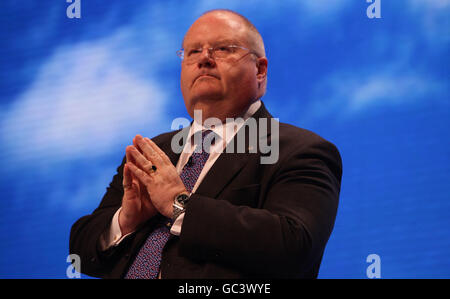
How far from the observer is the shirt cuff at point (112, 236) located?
1.53 metres

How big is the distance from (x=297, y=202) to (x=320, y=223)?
0.09 metres

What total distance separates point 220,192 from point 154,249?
0.87 feet

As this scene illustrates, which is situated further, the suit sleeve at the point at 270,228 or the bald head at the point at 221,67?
the bald head at the point at 221,67

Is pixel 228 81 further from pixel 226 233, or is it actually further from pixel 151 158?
pixel 226 233

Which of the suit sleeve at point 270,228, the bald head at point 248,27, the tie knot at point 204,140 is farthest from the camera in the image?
the bald head at point 248,27

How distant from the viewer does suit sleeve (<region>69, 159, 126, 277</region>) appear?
152cm

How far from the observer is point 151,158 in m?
1.47

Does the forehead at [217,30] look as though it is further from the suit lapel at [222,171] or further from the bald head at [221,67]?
the suit lapel at [222,171]

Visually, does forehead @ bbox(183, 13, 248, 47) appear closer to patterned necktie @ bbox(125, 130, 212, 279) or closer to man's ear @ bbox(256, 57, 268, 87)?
man's ear @ bbox(256, 57, 268, 87)

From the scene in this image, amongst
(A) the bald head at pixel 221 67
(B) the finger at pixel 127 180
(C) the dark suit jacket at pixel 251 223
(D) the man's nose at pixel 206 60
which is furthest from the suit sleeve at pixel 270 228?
(D) the man's nose at pixel 206 60

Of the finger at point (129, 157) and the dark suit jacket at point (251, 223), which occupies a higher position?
the finger at point (129, 157)

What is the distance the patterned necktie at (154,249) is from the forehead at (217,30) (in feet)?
1.54

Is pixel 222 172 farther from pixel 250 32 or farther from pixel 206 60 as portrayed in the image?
pixel 250 32

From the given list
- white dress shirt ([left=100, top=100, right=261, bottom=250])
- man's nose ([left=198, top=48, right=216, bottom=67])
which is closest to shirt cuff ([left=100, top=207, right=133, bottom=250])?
white dress shirt ([left=100, top=100, right=261, bottom=250])
